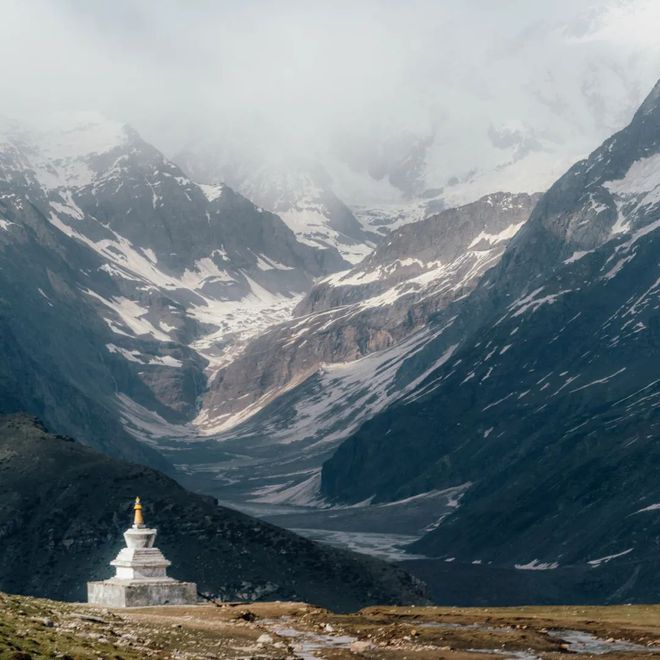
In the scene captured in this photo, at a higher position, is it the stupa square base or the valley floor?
the stupa square base

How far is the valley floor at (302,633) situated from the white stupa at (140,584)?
232 centimetres

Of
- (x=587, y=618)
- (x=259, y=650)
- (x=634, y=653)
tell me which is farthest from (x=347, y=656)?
(x=587, y=618)

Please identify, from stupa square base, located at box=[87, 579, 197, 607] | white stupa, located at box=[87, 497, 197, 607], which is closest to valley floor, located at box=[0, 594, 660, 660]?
stupa square base, located at box=[87, 579, 197, 607]

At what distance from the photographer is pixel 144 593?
373 ft

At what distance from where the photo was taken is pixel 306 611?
4323 inches

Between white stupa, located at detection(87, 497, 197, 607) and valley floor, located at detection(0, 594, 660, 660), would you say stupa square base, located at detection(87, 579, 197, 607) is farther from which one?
valley floor, located at detection(0, 594, 660, 660)

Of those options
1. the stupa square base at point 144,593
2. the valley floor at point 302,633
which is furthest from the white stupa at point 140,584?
the valley floor at point 302,633

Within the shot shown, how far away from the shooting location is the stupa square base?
113438 mm

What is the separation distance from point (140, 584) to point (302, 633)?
17.1 metres

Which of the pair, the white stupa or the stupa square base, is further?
the white stupa

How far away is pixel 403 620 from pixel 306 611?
18.0 feet

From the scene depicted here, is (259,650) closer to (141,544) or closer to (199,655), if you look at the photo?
(199,655)

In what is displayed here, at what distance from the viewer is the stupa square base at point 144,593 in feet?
372

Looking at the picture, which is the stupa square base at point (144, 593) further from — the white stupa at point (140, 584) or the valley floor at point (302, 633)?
the valley floor at point (302, 633)
